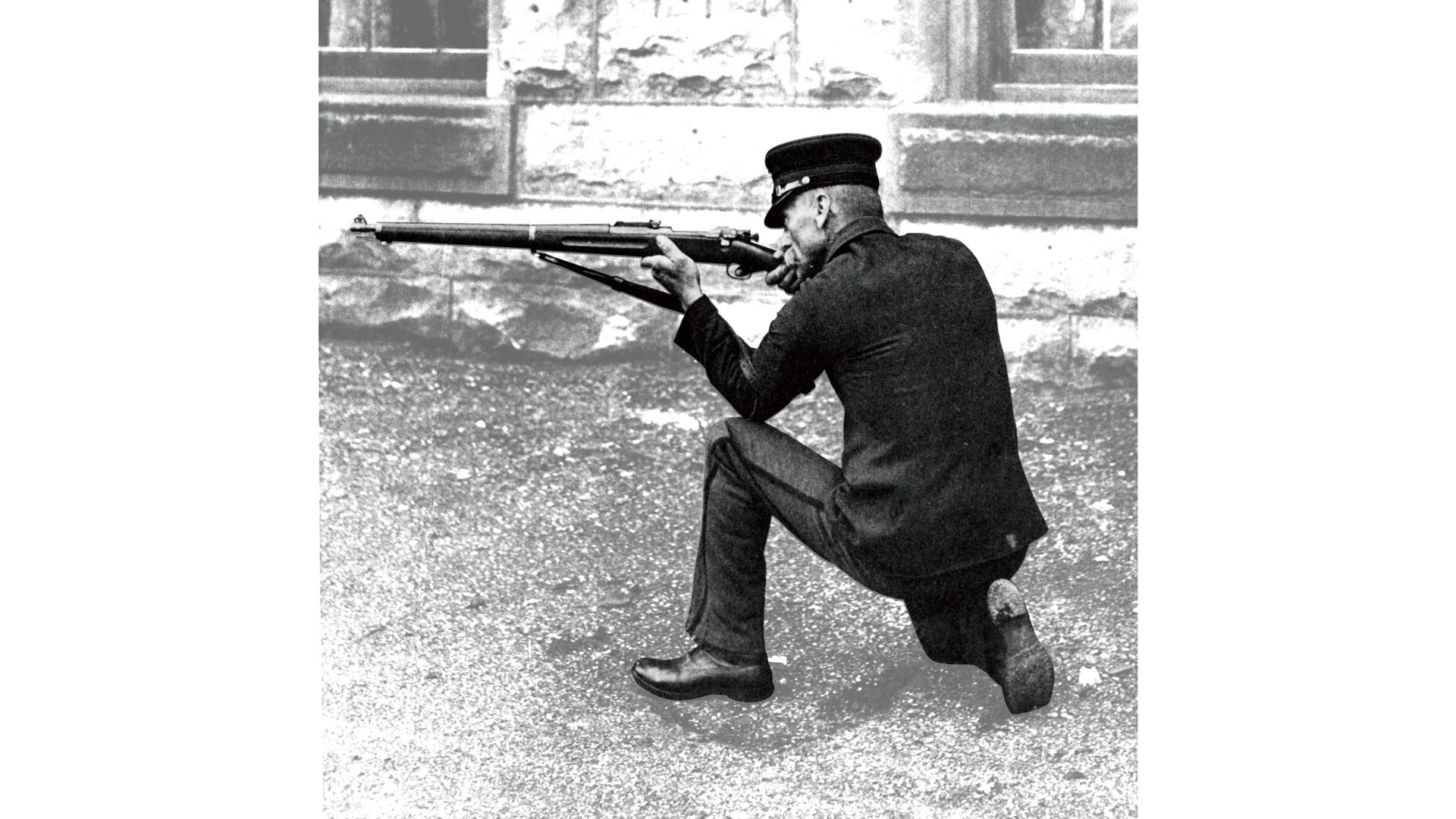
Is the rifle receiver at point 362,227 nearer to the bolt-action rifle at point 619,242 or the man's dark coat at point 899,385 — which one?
the bolt-action rifle at point 619,242

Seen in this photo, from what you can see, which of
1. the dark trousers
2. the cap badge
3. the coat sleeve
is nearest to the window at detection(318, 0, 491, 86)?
the cap badge

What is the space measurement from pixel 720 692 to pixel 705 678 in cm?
6

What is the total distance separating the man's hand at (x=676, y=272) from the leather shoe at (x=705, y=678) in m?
1.04

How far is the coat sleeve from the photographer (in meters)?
4.77

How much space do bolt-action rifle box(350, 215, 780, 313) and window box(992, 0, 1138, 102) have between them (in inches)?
40.1

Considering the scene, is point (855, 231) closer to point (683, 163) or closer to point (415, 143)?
point (683, 163)

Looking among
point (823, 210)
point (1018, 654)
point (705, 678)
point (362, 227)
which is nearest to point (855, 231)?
point (823, 210)

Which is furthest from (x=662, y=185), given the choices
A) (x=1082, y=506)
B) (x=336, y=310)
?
(x=1082, y=506)

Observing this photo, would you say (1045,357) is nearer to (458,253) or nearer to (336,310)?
(458,253)

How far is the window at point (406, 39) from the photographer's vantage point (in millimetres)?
5625

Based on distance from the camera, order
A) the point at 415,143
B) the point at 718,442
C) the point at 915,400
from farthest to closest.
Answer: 1. the point at 415,143
2. the point at 718,442
3. the point at 915,400

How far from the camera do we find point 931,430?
4.79 metres

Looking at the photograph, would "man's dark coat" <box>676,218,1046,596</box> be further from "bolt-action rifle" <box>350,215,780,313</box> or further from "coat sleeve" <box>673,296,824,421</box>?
"bolt-action rifle" <box>350,215,780,313</box>

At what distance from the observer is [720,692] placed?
16.7 feet
